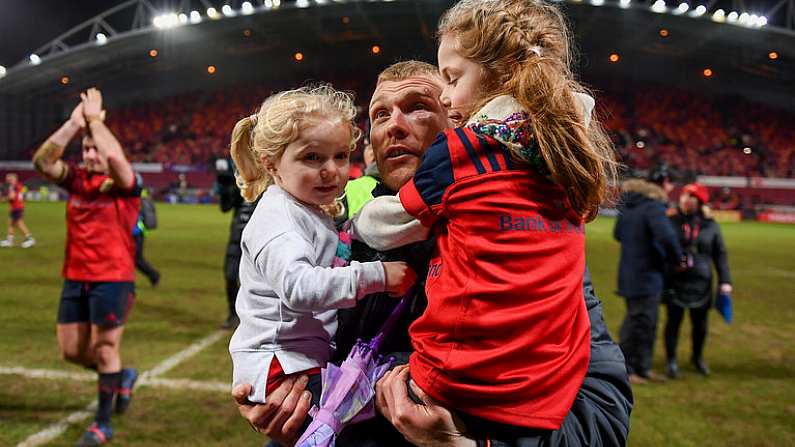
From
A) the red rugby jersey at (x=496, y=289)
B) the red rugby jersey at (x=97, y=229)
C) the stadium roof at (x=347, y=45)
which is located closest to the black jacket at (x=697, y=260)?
the red rugby jersey at (x=97, y=229)

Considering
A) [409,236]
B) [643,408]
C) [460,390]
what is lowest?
[643,408]

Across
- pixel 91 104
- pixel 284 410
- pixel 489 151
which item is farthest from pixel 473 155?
pixel 91 104

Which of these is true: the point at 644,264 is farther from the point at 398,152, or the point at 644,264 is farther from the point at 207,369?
the point at 398,152

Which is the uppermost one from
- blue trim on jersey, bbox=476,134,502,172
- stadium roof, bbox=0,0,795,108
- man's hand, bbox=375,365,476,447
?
stadium roof, bbox=0,0,795,108

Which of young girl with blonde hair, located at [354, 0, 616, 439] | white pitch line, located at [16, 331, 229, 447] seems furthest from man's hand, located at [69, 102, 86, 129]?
young girl with blonde hair, located at [354, 0, 616, 439]

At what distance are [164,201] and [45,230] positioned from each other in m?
16.8

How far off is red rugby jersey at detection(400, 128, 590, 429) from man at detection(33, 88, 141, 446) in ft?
12.5

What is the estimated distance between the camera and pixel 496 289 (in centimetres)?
124

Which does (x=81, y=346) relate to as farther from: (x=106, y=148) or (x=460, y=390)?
(x=460, y=390)

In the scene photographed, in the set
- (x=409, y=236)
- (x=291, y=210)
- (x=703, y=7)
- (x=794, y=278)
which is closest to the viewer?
(x=409, y=236)

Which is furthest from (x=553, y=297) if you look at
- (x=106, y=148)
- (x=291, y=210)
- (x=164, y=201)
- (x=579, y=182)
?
(x=164, y=201)

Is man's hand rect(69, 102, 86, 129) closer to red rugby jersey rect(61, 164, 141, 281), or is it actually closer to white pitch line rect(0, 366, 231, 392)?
red rugby jersey rect(61, 164, 141, 281)

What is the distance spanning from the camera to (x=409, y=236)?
4.57 ft

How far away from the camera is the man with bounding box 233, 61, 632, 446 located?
4.33 feet
